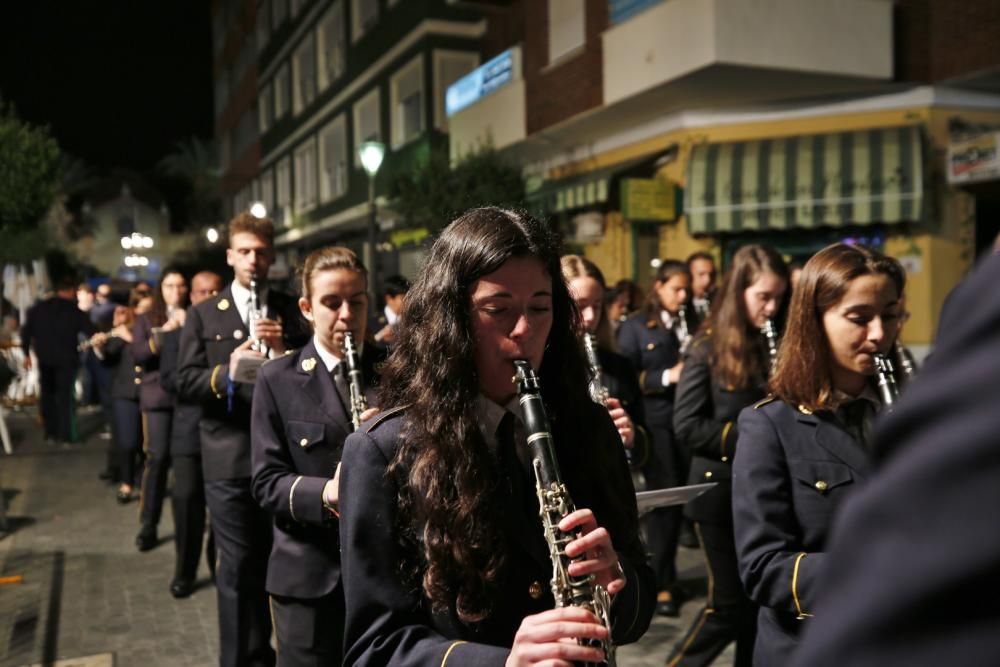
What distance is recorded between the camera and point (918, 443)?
618mm

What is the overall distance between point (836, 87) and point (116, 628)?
11.8m

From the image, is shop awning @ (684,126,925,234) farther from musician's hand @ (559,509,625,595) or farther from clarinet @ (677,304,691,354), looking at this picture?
musician's hand @ (559,509,625,595)

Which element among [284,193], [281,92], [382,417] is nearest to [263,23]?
[281,92]

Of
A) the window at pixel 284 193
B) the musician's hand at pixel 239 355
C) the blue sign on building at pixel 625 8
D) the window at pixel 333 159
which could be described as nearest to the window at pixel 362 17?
the window at pixel 333 159

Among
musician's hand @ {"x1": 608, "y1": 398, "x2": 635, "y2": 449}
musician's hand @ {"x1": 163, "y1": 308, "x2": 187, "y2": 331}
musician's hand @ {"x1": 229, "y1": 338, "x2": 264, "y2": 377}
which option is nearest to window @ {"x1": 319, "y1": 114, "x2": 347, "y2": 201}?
musician's hand @ {"x1": 163, "y1": 308, "x2": 187, "y2": 331}

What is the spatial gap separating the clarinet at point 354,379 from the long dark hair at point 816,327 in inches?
60.7

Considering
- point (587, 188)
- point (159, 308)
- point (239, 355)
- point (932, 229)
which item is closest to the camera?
point (239, 355)

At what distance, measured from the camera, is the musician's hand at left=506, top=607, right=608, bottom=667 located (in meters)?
1.52

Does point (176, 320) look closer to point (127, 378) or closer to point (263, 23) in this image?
point (127, 378)

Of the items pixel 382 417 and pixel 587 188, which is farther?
pixel 587 188

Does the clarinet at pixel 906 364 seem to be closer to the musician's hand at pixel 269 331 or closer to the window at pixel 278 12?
A: the musician's hand at pixel 269 331

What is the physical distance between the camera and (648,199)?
45.5 feet

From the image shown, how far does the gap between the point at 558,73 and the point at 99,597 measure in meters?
12.4

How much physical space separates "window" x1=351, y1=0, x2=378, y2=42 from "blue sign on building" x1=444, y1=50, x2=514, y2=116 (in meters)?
6.71
